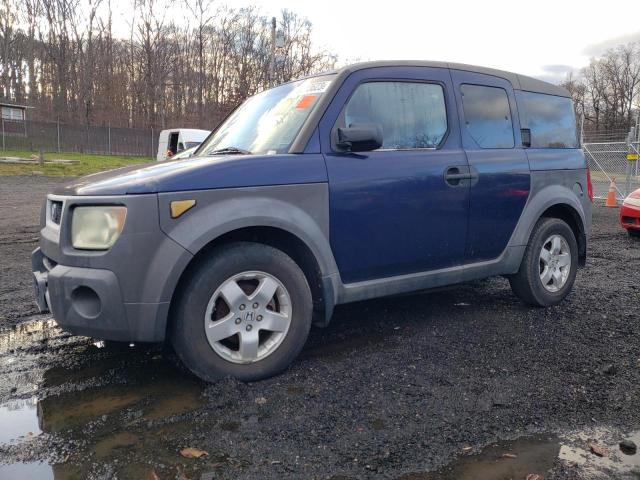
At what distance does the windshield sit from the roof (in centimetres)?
34

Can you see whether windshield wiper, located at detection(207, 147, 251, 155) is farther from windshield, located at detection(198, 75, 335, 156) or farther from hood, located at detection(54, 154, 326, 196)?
hood, located at detection(54, 154, 326, 196)

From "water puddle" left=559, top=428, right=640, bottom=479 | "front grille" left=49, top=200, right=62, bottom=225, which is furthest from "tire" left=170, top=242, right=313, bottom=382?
"water puddle" left=559, top=428, right=640, bottom=479

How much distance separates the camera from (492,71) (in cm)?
442

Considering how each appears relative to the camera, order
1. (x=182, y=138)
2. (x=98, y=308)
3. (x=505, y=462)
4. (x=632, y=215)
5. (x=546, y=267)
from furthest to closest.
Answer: (x=182, y=138)
(x=632, y=215)
(x=546, y=267)
(x=98, y=308)
(x=505, y=462)

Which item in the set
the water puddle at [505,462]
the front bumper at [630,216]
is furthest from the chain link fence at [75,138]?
the water puddle at [505,462]

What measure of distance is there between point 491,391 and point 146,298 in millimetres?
2039

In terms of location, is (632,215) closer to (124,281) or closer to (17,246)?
(124,281)

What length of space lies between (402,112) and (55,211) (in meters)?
2.44

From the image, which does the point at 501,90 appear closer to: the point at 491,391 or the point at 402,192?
the point at 402,192

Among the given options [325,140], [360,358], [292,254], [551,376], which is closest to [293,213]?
[292,254]

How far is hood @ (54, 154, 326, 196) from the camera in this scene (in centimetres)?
286

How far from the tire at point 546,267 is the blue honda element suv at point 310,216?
0.02m

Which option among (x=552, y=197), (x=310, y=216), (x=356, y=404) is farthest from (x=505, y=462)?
(x=552, y=197)

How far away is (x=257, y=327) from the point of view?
3.08 metres
